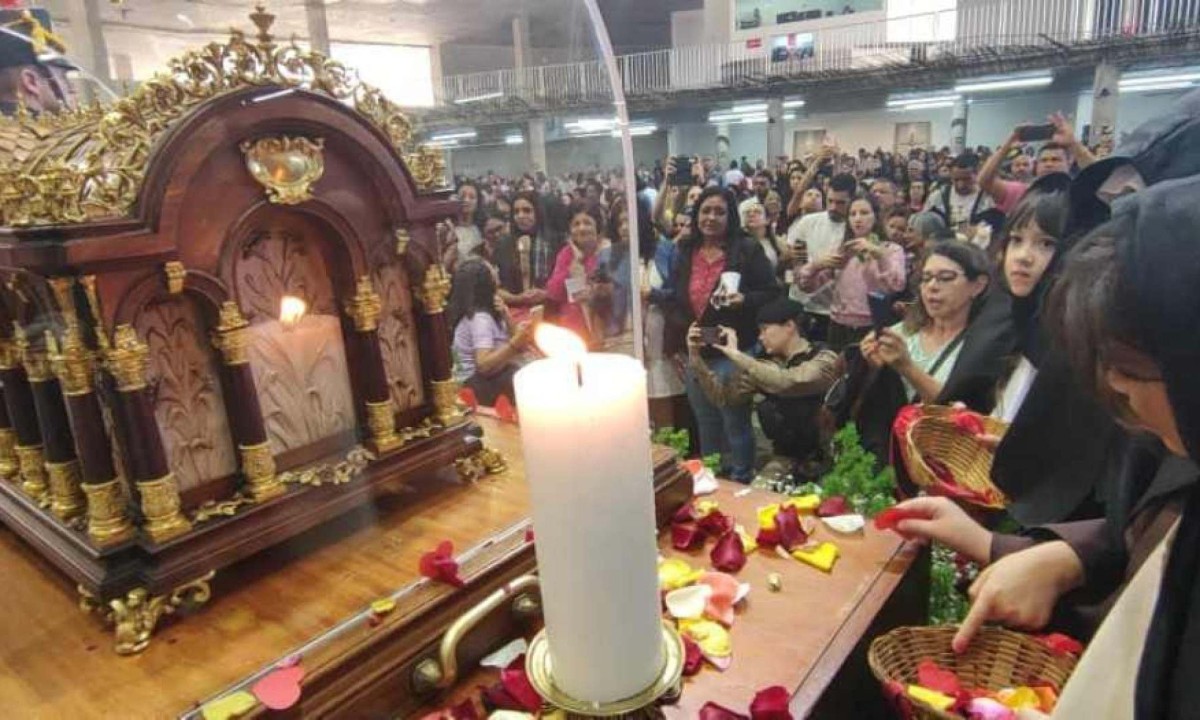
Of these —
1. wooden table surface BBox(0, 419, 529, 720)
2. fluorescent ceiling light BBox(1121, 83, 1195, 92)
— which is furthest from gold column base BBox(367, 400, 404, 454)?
fluorescent ceiling light BBox(1121, 83, 1195, 92)

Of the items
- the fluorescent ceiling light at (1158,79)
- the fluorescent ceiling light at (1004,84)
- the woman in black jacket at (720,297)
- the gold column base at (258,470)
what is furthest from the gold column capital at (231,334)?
the fluorescent ceiling light at (1004,84)

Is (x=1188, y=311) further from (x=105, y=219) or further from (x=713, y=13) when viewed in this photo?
(x=713, y=13)

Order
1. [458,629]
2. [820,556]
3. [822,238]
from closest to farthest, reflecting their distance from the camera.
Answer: [458,629], [820,556], [822,238]

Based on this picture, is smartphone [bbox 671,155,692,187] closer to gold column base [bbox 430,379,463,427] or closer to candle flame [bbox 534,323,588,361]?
gold column base [bbox 430,379,463,427]

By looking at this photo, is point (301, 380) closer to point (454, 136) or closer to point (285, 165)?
point (285, 165)

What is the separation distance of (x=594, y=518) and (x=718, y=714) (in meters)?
0.35

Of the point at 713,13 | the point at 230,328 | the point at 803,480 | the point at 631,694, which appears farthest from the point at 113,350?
the point at 713,13

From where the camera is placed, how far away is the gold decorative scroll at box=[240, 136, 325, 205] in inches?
35.9

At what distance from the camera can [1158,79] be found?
273 centimetres

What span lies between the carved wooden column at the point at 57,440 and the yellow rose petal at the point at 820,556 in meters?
1.04

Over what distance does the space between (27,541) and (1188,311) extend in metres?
1.45

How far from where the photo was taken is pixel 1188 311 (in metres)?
0.47

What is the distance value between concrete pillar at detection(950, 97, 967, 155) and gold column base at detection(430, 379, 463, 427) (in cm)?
329

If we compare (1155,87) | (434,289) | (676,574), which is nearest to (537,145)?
(434,289)
